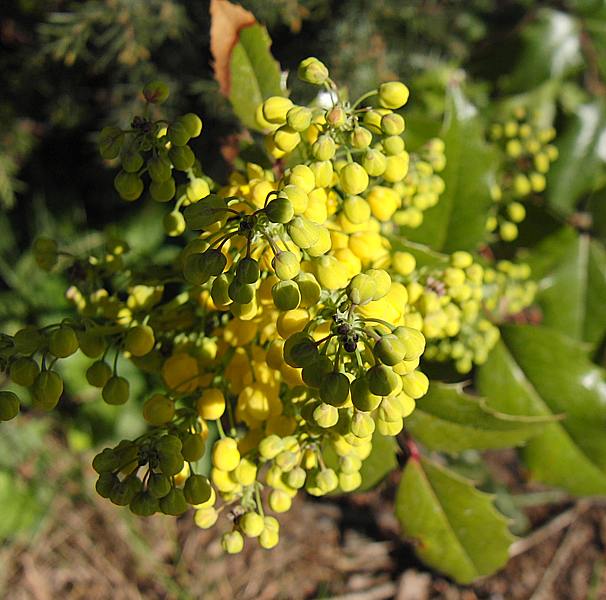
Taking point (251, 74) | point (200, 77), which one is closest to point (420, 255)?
point (251, 74)

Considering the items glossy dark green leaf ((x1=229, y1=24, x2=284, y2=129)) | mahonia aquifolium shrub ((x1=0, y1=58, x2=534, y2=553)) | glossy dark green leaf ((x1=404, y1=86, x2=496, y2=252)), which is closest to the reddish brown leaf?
glossy dark green leaf ((x1=229, y1=24, x2=284, y2=129))

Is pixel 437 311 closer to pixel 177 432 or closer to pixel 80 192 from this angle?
pixel 177 432

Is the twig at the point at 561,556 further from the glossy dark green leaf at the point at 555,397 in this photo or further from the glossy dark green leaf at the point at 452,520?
the glossy dark green leaf at the point at 452,520

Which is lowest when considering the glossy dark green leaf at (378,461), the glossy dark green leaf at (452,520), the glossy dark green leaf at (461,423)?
the glossy dark green leaf at (452,520)

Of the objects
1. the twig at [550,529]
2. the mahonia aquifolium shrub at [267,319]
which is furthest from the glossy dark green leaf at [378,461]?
the twig at [550,529]

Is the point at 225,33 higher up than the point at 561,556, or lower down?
higher up

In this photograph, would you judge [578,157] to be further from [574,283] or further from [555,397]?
[555,397]
